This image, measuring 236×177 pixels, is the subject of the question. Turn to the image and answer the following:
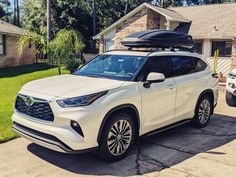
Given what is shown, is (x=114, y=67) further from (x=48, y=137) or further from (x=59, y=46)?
(x=59, y=46)

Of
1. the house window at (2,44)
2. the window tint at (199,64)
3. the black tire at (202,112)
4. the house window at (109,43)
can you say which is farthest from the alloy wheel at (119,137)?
the house window at (109,43)

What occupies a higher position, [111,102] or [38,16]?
[38,16]

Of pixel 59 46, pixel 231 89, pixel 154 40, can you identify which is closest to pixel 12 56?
pixel 59 46

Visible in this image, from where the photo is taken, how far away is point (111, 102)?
198 inches

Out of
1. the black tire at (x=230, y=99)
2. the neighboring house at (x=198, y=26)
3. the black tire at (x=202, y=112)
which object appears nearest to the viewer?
the black tire at (x=202, y=112)

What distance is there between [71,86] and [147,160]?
6.00ft

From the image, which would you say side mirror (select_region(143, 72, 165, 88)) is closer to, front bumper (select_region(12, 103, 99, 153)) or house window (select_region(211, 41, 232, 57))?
front bumper (select_region(12, 103, 99, 153))

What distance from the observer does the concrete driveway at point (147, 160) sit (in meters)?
5.00

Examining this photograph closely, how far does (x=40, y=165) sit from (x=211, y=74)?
4.62 m

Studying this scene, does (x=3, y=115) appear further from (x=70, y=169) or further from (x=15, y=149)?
(x=70, y=169)

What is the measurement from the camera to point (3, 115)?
324 inches

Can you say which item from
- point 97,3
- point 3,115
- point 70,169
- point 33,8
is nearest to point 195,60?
point 70,169

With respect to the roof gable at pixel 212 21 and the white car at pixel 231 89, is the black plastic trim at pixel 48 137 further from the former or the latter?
the roof gable at pixel 212 21

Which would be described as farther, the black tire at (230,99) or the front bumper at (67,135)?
the black tire at (230,99)
